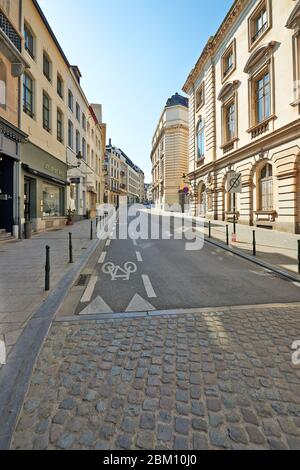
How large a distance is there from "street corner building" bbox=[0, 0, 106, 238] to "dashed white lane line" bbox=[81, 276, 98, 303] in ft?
27.0

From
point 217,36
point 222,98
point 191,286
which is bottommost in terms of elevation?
point 191,286

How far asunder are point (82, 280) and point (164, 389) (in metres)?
4.38

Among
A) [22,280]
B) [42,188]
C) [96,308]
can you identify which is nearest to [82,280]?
[22,280]

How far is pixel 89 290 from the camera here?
5.60 meters

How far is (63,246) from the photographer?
10.8 metres

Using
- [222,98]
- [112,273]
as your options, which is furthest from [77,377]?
[222,98]

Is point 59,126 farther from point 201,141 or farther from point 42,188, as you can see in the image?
point 201,141

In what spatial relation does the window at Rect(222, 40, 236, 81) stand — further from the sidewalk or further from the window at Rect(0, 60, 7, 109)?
the sidewalk

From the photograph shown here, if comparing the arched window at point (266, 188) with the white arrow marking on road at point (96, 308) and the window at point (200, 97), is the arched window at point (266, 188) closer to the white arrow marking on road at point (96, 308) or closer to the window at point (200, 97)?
the window at point (200, 97)

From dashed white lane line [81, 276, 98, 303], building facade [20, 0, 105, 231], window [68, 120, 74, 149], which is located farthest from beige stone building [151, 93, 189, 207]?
dashed white lane line [81, 276, 98, 303]

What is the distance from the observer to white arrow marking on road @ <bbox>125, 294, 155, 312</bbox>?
4.54m

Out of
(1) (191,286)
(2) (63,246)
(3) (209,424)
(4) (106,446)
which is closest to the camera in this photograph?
(4) (106,446)

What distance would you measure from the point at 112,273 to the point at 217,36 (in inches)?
985

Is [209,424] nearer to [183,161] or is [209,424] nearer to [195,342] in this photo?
[195,342]
